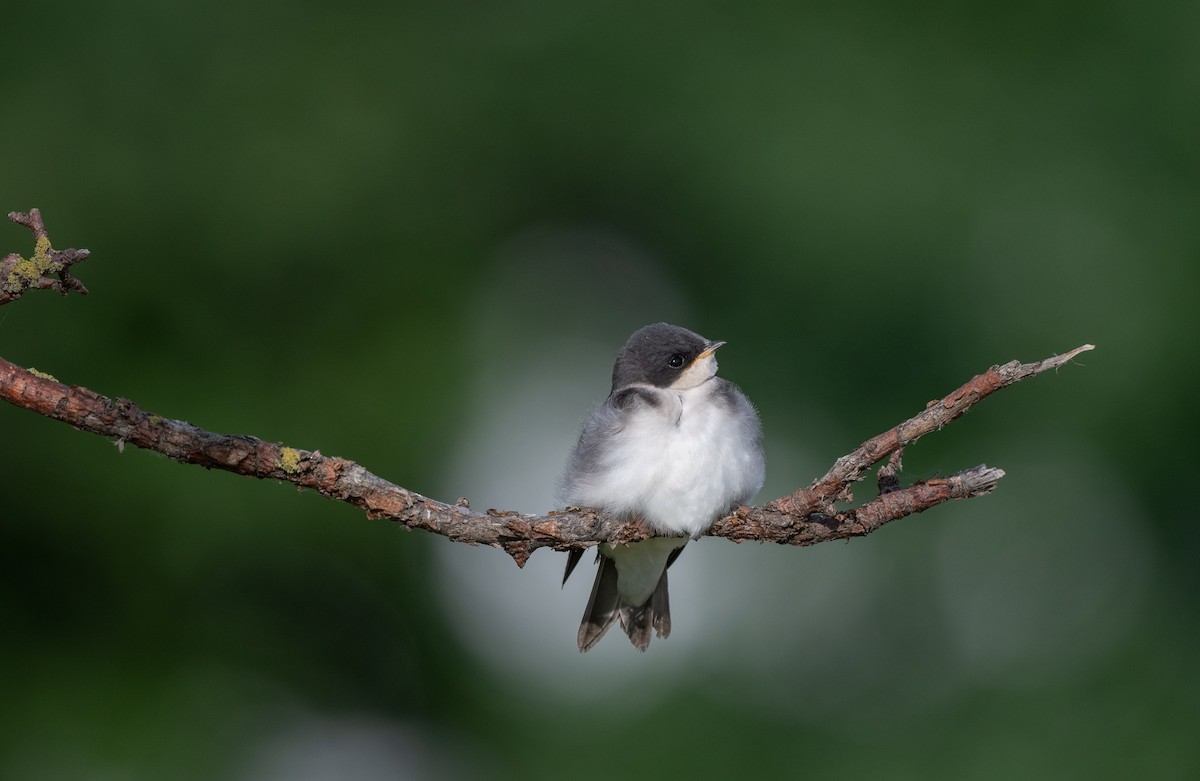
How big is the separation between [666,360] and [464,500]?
1.38 meters

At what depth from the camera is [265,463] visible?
99.1 inches

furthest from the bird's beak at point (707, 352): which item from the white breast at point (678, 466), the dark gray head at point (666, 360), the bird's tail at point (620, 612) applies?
the bird's tail at point (620, 612)

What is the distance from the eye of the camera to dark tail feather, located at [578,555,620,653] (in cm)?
435

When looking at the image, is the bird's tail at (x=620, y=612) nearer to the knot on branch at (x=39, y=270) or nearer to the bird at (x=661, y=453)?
the bird at (x=661, y=453)

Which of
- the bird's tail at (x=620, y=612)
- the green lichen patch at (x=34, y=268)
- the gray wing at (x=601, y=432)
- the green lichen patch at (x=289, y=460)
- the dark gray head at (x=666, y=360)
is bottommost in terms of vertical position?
the green lichen patch at (x=289, y=460)

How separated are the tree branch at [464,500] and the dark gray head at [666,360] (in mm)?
982

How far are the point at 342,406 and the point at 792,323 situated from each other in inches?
135

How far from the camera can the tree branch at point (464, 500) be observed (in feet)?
7.69

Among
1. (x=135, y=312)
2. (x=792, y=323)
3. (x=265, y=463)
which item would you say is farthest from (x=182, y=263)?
(x=265, y=463)

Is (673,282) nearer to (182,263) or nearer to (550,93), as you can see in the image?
(550,93)

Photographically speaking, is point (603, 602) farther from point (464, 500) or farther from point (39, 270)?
point (39, 270)

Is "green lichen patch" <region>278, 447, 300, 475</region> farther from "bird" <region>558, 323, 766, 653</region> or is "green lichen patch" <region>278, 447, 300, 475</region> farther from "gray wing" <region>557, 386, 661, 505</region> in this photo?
"gray wing" <region>557, 386, 661, 505</region>

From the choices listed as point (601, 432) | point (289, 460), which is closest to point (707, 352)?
point (601, 432)

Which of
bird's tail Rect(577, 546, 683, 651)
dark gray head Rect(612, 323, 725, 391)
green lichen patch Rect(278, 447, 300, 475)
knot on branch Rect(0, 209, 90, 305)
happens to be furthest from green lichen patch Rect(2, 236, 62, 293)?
bird's tail Rect(577, 546, 683, 651)
